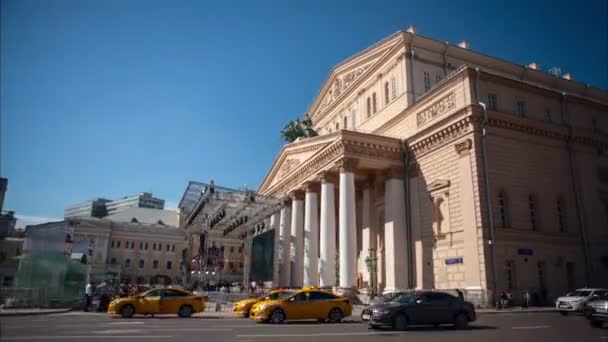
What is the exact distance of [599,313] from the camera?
13828 millimetres

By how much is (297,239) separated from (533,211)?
18144mm

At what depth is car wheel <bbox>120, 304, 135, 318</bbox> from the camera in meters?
18.7

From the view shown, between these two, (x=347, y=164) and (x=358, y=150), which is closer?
(x=347, y=164)

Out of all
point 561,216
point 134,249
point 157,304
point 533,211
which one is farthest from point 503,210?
point 134,249

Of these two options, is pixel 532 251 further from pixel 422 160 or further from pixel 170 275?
pixel 170 275

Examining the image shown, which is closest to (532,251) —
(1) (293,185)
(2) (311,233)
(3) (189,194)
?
(2) (311,233)

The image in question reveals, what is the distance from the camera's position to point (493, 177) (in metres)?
23.3

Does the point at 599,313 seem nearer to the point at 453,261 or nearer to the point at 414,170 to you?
the point at 453,261

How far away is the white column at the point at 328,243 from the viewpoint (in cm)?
2742

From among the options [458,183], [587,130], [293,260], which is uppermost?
[587,130]

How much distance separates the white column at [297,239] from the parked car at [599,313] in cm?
2308

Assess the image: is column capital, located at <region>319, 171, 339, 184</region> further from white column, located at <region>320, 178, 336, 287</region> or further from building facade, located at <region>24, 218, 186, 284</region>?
building facade, located at <region>24, 218, 186, 284</region>

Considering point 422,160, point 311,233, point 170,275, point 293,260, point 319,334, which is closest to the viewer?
point 319,334

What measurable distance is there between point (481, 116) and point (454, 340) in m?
16.5
